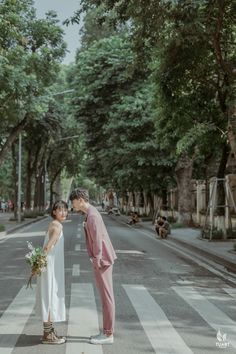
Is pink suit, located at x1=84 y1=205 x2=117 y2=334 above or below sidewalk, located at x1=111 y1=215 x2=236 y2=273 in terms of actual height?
above

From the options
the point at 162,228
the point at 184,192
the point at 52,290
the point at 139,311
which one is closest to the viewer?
the point at 52,290

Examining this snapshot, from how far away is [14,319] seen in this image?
778 centimetres

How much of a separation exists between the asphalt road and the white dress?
Result: 0.35 meters

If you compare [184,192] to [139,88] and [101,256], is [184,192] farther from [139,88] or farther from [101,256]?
[101,256]

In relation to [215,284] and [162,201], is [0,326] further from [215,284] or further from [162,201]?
[162,201]

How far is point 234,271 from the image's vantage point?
13.6 metres

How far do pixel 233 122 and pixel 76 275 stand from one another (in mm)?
6477

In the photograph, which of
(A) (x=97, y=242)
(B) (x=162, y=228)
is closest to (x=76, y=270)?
(A) (x=97, y=242)

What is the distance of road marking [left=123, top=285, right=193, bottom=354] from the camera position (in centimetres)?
627

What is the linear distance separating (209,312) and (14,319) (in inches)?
107

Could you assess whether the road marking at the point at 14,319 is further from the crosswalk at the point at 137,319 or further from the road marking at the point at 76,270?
the road marking at the point at 76,270

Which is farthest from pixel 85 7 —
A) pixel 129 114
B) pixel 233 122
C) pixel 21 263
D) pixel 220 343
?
pixel 129 114

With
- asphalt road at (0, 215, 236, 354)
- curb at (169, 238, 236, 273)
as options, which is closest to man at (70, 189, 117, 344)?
asphalt road at (0, 215, 236, 354)

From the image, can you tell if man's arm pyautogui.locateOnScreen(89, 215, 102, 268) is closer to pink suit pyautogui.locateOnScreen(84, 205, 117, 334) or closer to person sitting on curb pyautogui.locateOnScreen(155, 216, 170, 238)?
pink suit pyautogui.locateOnScreen(84, 205, 117, 334)
